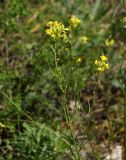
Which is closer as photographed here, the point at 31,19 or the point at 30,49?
the point at 30,49

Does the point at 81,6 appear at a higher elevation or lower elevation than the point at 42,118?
higher

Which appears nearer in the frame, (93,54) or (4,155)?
(4,155)

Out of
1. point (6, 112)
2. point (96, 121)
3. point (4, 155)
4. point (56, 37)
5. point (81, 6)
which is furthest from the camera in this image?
point (81, 6)

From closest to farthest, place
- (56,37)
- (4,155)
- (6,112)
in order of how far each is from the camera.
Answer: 1. (56,37)
2. (6,112)
3. (4,155)

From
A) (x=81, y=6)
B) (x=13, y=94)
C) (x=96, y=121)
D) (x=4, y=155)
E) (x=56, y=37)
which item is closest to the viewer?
(x=56, y=37)

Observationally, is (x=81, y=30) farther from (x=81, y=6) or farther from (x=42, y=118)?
(x=42, y=118)

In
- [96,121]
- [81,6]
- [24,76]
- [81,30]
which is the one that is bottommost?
Result: [96,121]

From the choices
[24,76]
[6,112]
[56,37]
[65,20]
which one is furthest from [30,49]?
[56,37]

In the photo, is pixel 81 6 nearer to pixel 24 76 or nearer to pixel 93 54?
pixel 93 54

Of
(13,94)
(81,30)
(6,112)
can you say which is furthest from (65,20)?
(6,112)
